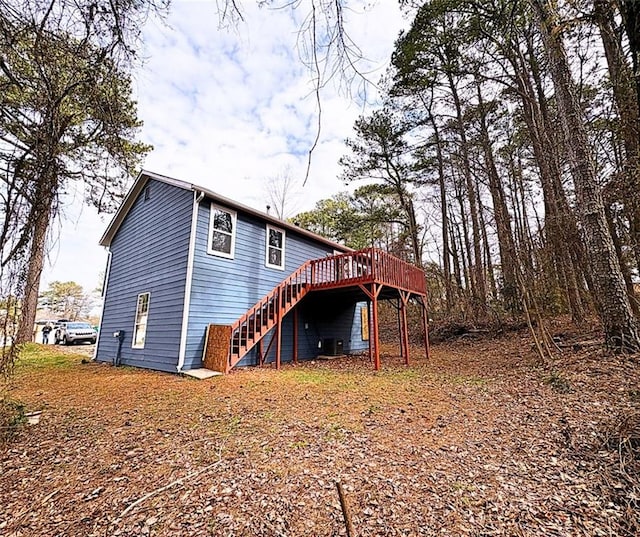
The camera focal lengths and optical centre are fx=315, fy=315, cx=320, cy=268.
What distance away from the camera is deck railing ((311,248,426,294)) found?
8.34m

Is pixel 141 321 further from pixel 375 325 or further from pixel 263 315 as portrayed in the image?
pixel 375 325

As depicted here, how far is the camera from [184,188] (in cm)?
829

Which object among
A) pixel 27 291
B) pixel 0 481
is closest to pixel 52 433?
pixel 0 481

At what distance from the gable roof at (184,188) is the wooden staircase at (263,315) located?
1656 mm

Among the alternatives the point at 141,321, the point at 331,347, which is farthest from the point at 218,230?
the point at 331,347

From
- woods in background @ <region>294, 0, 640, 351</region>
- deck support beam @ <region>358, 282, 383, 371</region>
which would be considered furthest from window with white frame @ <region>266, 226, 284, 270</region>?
woods in background @ <region>294, 0, 640, 351</region>

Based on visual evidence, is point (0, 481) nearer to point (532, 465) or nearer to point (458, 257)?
point (532, 465)

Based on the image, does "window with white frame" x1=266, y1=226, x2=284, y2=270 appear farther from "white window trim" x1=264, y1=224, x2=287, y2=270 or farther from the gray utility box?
the gray utility box

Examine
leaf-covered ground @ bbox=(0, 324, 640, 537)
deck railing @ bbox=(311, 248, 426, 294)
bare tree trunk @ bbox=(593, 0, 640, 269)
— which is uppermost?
bare tree trunk @ bbox=(593, 0, 640, 269)

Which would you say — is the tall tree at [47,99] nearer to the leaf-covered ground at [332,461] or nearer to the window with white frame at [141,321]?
the leaf-covered ground at [332,461]

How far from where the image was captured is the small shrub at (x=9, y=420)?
328 cm

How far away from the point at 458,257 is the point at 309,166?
17.2 m

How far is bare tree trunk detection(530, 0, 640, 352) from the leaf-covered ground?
0.62 meters

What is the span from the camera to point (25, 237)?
262 cm
